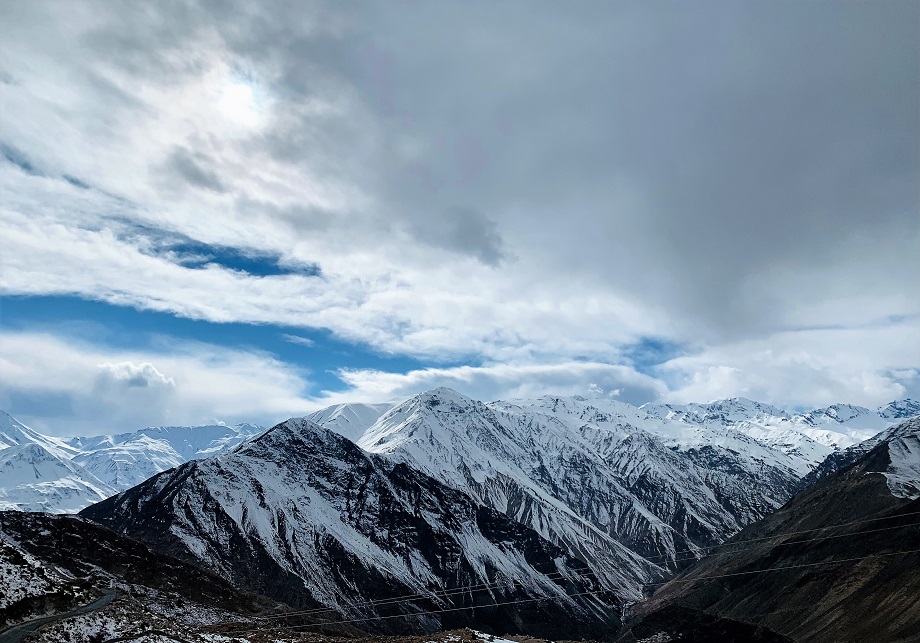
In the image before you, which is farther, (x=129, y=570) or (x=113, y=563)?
(x=113, y=563)

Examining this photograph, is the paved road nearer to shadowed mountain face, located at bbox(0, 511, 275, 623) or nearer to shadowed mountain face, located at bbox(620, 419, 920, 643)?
shadowed mountain face, located at bbox(0, 511, 275, 623)

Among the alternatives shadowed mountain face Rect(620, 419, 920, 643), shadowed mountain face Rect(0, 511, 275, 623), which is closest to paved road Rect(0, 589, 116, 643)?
shadowed mountain face Rect(0, 511, 275, 623)

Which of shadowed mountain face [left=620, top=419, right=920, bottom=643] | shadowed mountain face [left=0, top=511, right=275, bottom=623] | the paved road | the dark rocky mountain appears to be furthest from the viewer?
shadowed mountain face [left=620, top=419, right=920, bottom=643]

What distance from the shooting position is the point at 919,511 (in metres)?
143

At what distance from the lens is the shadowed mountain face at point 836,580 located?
117m

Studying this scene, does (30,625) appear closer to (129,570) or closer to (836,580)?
(129,570)

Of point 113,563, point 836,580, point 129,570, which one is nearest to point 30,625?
point 129,570

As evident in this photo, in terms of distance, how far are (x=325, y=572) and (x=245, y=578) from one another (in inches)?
1135

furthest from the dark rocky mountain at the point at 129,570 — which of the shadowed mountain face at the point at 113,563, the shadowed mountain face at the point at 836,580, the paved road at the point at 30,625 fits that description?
the shadowed mountain face at the point at 836,580

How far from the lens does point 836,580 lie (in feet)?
→ 460

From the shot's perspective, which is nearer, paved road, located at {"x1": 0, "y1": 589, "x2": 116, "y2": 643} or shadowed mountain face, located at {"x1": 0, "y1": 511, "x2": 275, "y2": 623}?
Result: paved road, located at {"x1": 0, "y1": 589, "x2": 116, "y2": 643}

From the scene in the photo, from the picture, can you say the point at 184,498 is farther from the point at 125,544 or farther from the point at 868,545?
the point at 868,545

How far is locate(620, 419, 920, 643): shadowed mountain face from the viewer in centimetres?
11706

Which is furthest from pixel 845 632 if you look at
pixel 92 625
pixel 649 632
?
pixel 92 625
